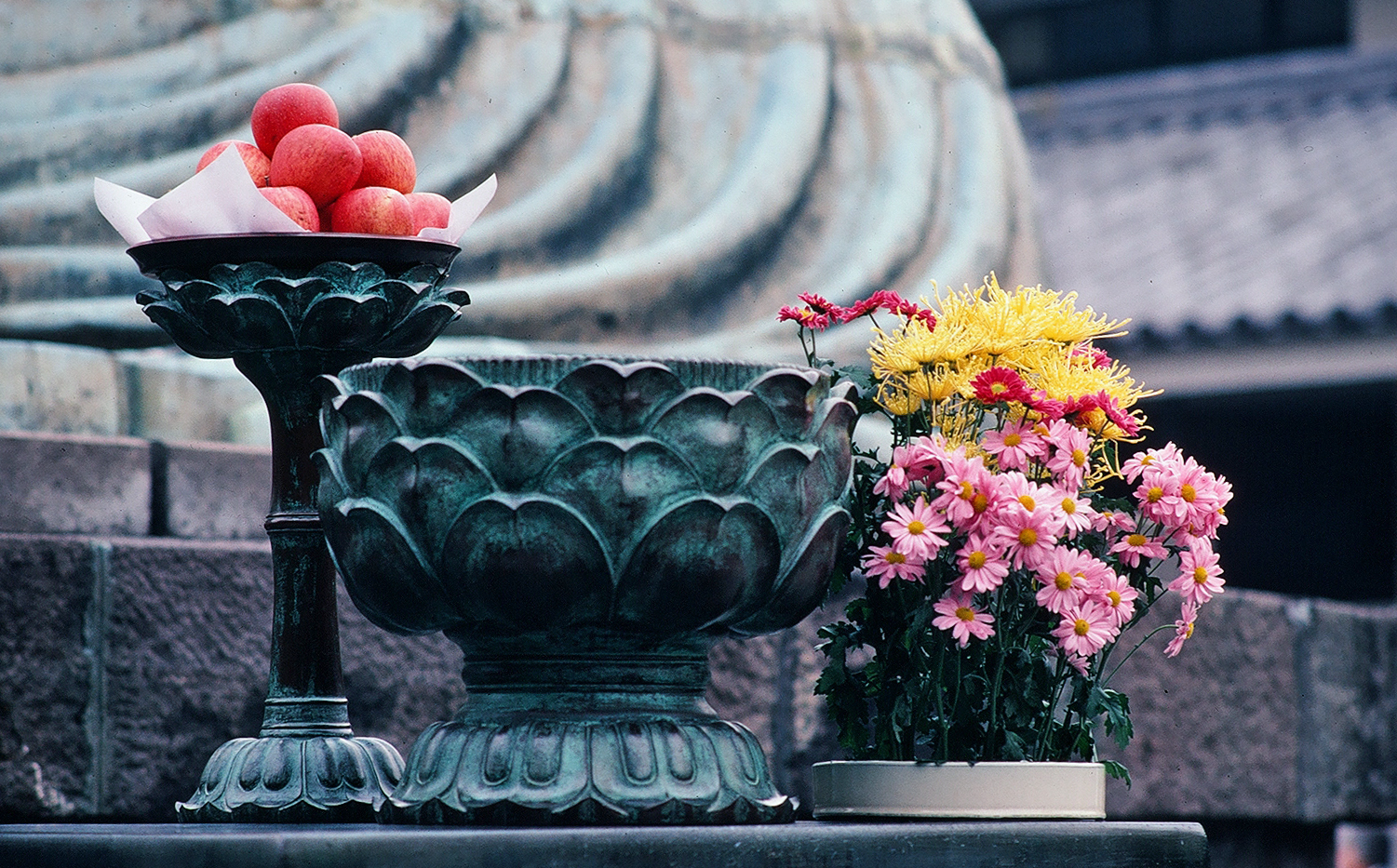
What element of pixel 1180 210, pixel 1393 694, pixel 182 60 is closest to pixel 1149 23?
pixel 1180 210

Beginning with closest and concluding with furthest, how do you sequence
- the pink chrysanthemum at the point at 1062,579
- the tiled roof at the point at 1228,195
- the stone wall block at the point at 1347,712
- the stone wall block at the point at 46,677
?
the pink chrysanthemum at the point at 1062,579, the stone wall block at the point at 46,677, the stone wall block at the point at 1347,712, the tiled roof at the point at 1228,195

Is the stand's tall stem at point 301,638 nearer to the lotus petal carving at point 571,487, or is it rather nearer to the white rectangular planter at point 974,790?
the lotus petal carving at point 571,487

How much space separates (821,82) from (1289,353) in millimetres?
3283

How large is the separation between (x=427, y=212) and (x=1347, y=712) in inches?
Answer: 103

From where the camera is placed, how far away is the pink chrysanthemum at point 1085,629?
1.51 meters

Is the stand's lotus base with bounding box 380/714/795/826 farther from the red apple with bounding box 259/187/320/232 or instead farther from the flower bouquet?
the red apple with bounding box 259/187/320/232

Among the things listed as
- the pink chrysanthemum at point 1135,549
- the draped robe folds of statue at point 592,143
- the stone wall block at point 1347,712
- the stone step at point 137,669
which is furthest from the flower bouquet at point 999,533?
the stone wall block at point 1347,712

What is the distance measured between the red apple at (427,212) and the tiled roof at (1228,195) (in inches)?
192

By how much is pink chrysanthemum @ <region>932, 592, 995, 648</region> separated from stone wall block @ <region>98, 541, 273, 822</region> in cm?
98

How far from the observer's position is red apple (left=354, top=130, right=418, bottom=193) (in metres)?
1.62

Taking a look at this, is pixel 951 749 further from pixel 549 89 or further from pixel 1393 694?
pixel 1393 694

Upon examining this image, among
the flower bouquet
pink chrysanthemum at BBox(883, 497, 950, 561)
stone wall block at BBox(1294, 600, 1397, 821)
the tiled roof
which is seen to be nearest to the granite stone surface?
the flower bouquet

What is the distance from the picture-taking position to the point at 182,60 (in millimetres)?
2863

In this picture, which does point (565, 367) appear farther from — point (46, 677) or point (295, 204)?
point (46, 677)
